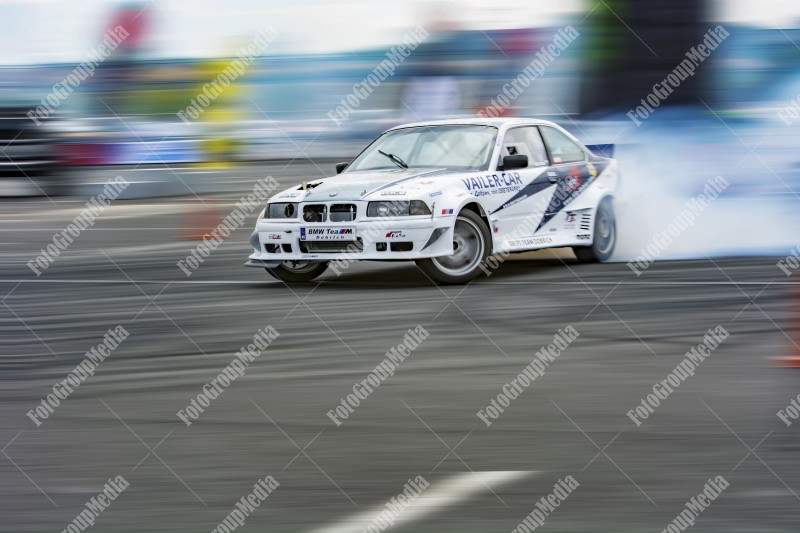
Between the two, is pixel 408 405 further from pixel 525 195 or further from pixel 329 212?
pixel 525 195

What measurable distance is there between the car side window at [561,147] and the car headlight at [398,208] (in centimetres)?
214

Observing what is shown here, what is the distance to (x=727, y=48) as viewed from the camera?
62.3ft

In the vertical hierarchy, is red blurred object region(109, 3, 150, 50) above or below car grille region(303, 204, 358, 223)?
above

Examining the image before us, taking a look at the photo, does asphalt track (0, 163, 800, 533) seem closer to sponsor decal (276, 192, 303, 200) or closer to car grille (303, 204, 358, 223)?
car grille (303, 204, 358, 223)

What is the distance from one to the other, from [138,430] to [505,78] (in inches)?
998

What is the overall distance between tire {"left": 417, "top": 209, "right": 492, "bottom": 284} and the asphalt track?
162 millimetres

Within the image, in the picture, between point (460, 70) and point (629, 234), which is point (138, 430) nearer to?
point (629, 234)

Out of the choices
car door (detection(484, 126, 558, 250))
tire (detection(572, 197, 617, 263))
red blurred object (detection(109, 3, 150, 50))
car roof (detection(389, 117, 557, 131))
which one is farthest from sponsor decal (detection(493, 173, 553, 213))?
red blurred object (detection(109, 3, 150, 50))

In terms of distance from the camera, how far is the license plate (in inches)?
443

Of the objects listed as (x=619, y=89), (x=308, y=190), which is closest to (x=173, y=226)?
(x=619, y=89)

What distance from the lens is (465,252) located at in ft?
38.0

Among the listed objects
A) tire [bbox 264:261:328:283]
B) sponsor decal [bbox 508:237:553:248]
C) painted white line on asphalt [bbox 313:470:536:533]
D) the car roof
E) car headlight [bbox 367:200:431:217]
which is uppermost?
the car roof

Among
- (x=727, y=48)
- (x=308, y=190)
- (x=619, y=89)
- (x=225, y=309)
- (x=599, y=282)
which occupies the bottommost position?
(x=225, y=309)

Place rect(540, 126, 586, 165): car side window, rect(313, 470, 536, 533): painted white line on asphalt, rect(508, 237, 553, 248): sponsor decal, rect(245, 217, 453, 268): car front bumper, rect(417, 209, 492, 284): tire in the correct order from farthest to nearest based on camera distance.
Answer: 1. rect(540, 126, 586, 165): car side window
2. rect(508, 237, 553, 248): sponsor decal
3. rect(417, 209, 492, 284): tire
4. rect(245, 217, 453, 268): car front bumper
5. rect(313, 470, 536, 533): painted white line on asphalt
